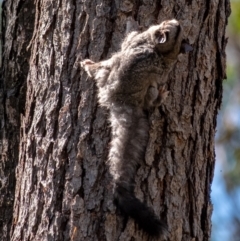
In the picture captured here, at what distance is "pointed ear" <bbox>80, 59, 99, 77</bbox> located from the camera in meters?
4.79

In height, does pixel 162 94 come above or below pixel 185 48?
below

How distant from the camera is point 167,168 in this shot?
15.6 feet

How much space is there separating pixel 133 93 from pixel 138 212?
0.68 metres

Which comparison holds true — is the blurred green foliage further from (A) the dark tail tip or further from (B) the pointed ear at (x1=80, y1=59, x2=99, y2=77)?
(A) the dark tail tip

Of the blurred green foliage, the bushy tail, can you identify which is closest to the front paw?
the bushy tail

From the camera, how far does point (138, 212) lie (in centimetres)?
455

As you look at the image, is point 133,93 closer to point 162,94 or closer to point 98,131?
point 162,94

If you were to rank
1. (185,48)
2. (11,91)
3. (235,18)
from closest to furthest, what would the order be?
(185,48) → (11,91) → (235,18)

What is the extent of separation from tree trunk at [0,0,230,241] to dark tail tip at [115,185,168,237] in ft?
0.24

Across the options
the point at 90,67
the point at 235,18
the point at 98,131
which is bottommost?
the point at 98,131

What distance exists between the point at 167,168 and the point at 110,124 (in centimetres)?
41

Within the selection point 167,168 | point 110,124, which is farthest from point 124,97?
point 167,168

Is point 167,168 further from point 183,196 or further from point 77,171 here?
point 77,171

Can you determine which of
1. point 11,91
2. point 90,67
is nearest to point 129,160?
point 90,67
